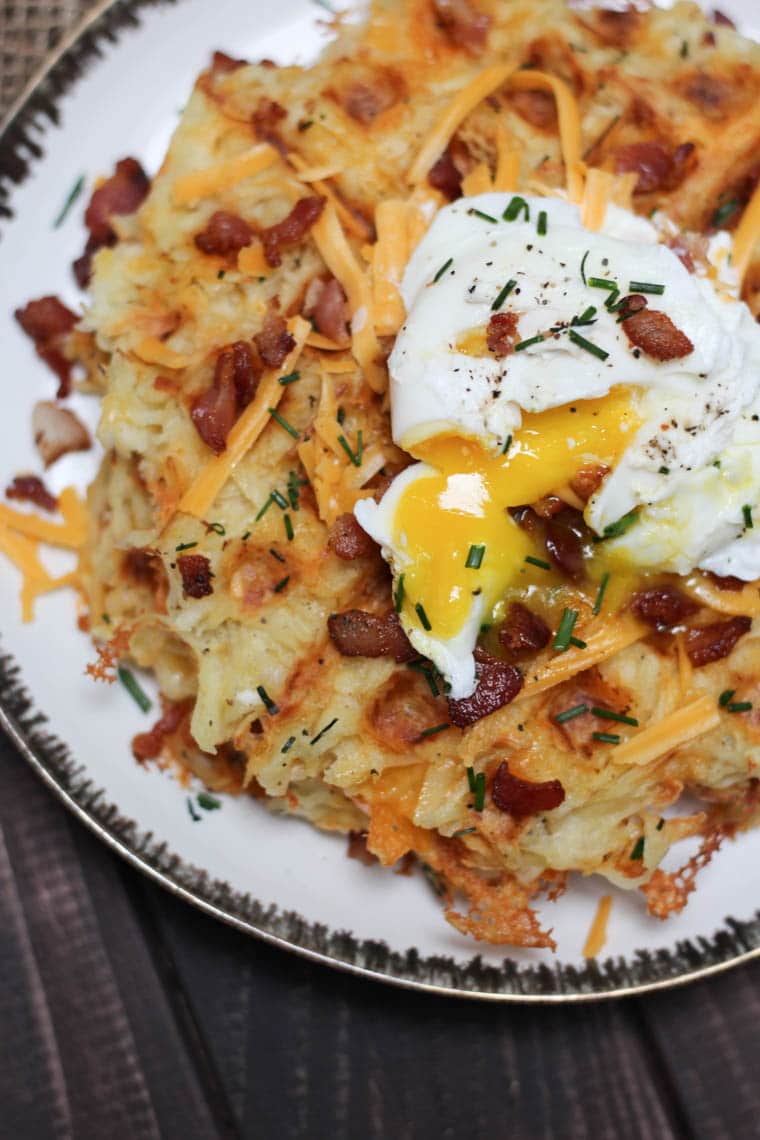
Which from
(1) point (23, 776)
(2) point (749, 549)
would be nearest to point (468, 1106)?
(1) point (23, 776)

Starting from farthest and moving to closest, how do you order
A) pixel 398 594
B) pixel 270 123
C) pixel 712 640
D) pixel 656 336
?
pixel 270 123, pixel 712 640, pixel 398 594, pixel 656 336

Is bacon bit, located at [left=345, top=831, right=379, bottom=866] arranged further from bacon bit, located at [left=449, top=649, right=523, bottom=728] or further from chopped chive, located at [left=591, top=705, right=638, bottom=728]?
chopped chive, located at [left=591, top=705, right=638, bottom=728]

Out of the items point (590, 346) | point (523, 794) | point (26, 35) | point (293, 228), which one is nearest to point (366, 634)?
point (523, 794)

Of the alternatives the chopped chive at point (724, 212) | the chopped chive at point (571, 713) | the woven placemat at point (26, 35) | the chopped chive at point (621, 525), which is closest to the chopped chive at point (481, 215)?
the chopped chive at point (724, 212)

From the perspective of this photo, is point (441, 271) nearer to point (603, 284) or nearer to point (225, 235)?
point (603, 284)

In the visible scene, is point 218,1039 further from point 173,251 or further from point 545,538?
point 173,251

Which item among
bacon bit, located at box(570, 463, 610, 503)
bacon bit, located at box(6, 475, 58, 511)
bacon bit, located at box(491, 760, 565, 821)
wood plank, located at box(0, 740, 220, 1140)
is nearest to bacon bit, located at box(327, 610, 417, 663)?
bacon bit, located at box(491, 760, 565, 821)
